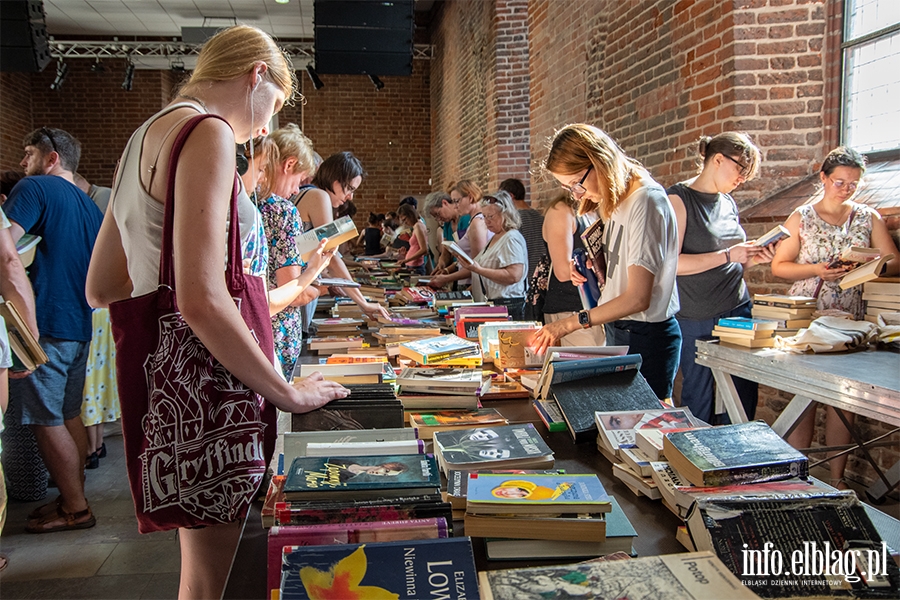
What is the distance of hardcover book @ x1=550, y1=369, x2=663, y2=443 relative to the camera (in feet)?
5.28

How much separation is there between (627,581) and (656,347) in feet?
5.25

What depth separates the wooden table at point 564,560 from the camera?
3.35 ft

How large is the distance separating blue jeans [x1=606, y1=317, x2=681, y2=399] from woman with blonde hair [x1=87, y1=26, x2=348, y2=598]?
4.45 feet

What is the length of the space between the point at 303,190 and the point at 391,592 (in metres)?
2.83

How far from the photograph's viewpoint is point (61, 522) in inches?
127

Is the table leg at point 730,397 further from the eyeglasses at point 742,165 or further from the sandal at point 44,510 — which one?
the sandal at point 44,510

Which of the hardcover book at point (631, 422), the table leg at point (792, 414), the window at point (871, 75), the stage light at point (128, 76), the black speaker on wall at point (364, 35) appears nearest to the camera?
the hardcover book at point (631, 422)

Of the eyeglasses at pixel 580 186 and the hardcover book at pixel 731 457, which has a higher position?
the eyeglasses at pixel 580 186

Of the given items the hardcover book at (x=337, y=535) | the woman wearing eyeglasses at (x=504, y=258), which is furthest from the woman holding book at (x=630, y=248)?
the woman wearing eyeglasses at (x=504, y=258)

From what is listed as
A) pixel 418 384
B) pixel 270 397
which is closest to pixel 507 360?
pixel 418 384

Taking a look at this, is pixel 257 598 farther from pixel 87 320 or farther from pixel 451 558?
pixel 87 320

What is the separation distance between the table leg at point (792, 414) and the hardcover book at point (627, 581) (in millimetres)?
2000

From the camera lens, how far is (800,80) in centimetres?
382

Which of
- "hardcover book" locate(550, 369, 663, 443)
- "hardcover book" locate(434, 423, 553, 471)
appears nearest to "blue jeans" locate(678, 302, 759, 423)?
"hardcover book" locate(550, 369, 663, 443)
